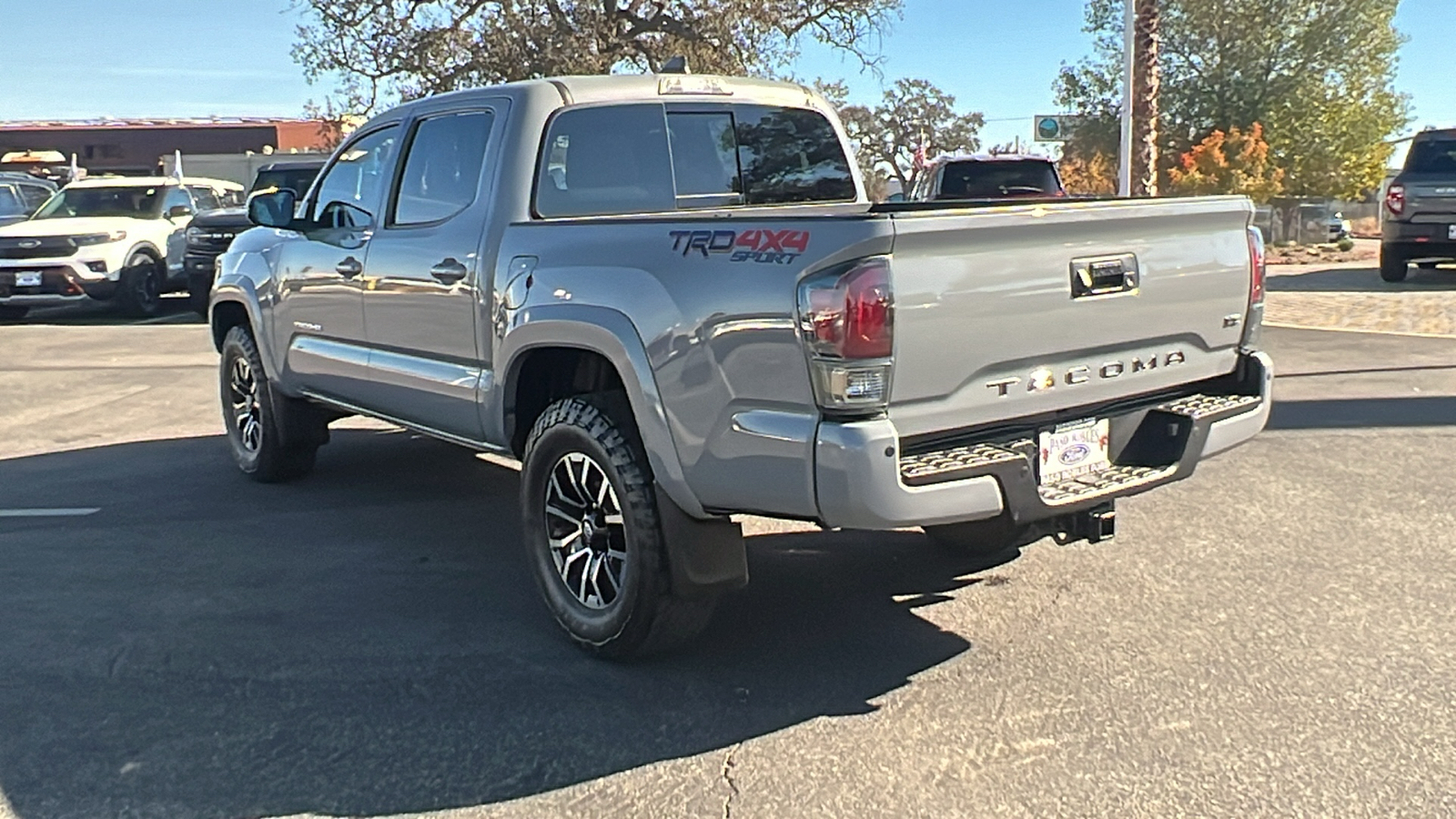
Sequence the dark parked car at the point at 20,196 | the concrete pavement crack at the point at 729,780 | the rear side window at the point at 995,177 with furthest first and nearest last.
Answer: the dark parked car at the point at 20,196
the rear side window at the point at 995,177
the concrete pavement crack at the point at 729,780

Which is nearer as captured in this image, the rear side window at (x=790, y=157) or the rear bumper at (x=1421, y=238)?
the rear side window at (x=790, y=157)

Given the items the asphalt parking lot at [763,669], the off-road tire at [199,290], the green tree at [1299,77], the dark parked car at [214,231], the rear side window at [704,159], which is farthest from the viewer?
the green tree at [1299,77]

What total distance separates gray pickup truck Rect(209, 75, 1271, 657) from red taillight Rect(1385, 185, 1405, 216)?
1314 cm

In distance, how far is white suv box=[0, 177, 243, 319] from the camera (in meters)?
15.8

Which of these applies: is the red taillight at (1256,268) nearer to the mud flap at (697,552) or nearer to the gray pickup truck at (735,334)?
the gray pickup truck at (735,334)

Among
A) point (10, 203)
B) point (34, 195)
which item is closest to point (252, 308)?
point (10, 203)

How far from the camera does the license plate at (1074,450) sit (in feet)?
13.3

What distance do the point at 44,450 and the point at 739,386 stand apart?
621 cm

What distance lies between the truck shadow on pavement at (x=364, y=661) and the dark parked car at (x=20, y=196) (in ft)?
44.9

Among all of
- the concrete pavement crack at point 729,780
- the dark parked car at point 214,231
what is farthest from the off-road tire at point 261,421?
the dark parked car at point 214,231

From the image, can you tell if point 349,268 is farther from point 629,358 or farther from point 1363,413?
point 1363,413

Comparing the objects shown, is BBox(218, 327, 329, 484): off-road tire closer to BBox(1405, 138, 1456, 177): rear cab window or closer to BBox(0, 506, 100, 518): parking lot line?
BBox(0, 506, 100, 518): parking lot line

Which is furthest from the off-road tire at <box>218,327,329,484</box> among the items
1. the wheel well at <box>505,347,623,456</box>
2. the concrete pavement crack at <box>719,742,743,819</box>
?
the concrete pavement crack at <box>719,742,743,819</box>

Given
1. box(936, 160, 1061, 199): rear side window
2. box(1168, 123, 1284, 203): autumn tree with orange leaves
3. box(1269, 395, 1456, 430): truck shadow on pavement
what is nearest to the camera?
box(1269, 395, 1456, 430): truck shadow on pavement
